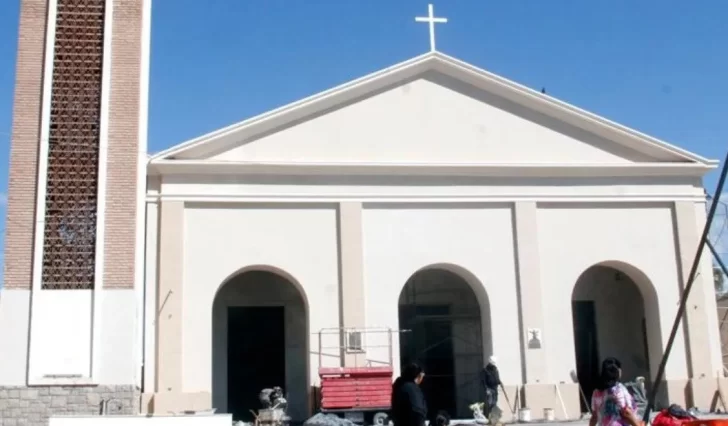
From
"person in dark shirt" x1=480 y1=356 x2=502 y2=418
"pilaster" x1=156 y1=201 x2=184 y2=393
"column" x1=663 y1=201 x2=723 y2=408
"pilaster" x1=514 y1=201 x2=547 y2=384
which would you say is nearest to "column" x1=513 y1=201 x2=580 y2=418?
"pilaster" x1=514 y1=201 x2=547 y2=384

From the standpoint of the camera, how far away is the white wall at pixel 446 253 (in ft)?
79.2

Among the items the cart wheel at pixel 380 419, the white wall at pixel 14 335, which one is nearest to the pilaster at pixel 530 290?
the cart wheel at pixel 380 419

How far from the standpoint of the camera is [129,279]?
2127cm

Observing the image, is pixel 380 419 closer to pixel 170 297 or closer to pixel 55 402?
pixel 170 297

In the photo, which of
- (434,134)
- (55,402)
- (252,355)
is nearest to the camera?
(55,402)

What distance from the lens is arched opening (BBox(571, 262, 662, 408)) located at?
26844 millimetres

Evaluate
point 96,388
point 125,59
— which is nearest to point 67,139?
point 125,59

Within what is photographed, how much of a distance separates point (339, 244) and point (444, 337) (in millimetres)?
4417

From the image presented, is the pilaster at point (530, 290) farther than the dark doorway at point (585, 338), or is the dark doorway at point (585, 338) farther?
the dark doorway at point (585, 338)

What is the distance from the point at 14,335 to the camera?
20.7 meters

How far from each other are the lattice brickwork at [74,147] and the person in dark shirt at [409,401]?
12266 mm

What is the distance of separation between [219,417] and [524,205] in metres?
12.9

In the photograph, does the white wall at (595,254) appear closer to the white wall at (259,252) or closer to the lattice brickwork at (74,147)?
the white wall at (259,252)

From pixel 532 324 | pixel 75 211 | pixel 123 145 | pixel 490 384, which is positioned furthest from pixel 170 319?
pixel 532 324
